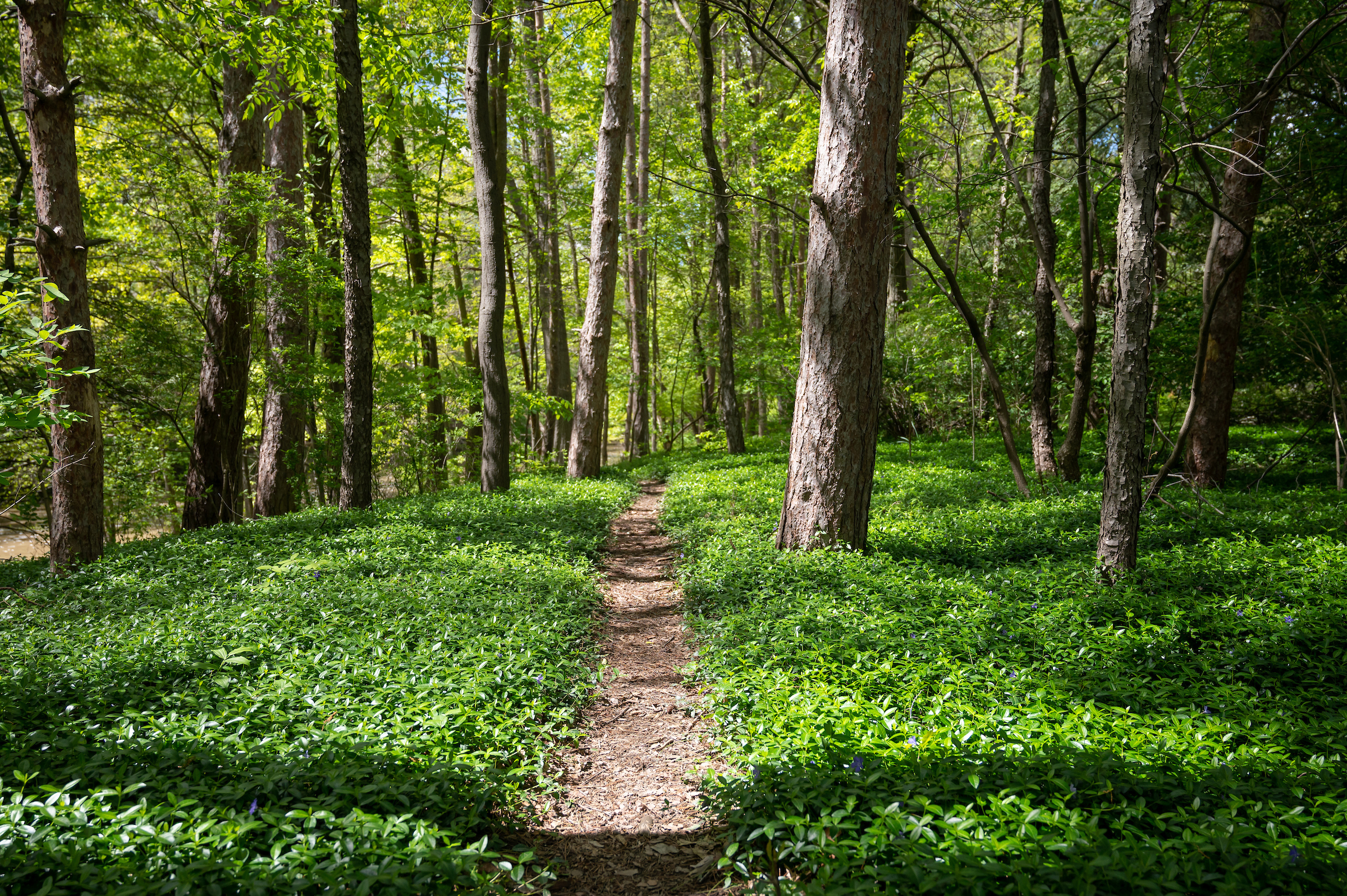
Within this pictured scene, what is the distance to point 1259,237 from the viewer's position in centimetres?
1134

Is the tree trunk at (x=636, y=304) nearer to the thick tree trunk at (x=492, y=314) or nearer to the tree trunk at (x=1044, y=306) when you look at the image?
the thick tree trunk at (x=492, y=314)

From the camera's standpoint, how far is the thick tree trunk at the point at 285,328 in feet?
34.9

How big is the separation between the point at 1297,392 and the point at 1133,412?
47.7ft

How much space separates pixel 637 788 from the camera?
3.58m

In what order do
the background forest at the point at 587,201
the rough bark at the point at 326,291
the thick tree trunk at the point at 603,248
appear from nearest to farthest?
the background forest at the point at 587,201 → the rough bark at the point at 326,291 → the thick tree trunk at the point at 603,248

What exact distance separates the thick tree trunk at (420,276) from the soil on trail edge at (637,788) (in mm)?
11102

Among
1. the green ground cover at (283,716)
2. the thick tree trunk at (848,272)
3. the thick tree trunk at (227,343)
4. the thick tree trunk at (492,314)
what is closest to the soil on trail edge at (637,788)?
the green ground cover at (283,716)

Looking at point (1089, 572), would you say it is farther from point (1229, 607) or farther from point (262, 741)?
point (262, 741)

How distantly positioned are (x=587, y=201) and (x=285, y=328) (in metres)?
9.90

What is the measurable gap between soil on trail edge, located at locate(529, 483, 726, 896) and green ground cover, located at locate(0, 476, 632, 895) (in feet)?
0.74

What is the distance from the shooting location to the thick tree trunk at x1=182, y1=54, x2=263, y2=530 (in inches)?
395

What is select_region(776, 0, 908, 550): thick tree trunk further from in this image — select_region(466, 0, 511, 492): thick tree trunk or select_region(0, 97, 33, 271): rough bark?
select_region(0, 97, 33, 271): rough bark

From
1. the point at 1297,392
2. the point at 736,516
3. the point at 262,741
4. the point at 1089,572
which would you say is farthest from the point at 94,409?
the point at 1297,392

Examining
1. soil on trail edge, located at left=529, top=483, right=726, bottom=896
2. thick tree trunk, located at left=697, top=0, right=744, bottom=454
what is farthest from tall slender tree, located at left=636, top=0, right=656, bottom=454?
soil on trail edge, located at left=529, top=483, right=726, bottom=896
